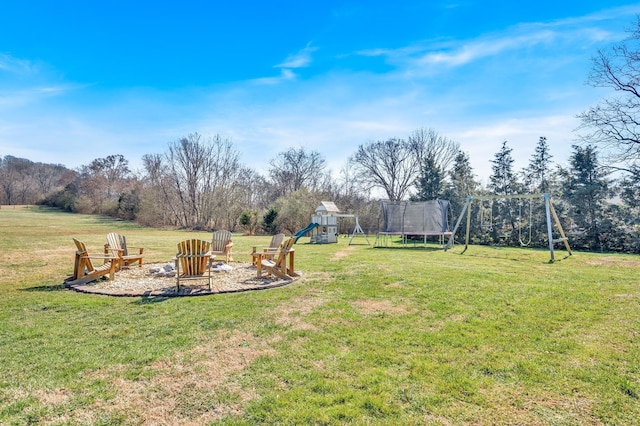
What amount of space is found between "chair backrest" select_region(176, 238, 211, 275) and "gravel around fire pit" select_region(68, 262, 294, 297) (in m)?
0.29

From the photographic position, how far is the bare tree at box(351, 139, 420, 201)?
3253cm

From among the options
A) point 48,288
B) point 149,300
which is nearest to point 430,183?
point 149,300

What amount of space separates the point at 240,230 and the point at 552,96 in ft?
71.6

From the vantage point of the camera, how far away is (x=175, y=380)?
2.87m

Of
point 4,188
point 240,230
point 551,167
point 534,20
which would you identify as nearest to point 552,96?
point 534,20

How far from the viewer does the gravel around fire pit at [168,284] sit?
5898mm

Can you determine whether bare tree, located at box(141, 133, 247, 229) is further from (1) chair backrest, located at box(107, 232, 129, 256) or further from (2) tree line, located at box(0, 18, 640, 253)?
(1) chair backrest, located at box(107, 232, 129, 256)

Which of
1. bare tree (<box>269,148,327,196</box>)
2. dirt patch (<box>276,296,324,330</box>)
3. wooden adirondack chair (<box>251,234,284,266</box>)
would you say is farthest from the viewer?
bare tree (<box>269,148,327,196</box>)

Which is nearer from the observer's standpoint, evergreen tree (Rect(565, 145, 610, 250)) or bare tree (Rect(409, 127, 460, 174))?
evergreen tree (Rect(565, 145, 610, 250))

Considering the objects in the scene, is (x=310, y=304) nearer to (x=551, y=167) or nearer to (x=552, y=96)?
(x=552, y=96)

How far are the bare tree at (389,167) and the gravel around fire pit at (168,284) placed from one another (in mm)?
26194

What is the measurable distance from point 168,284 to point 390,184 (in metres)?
28.6

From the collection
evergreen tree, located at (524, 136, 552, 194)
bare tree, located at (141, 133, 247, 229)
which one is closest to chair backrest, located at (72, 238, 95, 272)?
evergreen tree, located at (524, 136, 552, 194)

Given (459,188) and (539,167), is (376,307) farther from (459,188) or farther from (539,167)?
(539,167)
